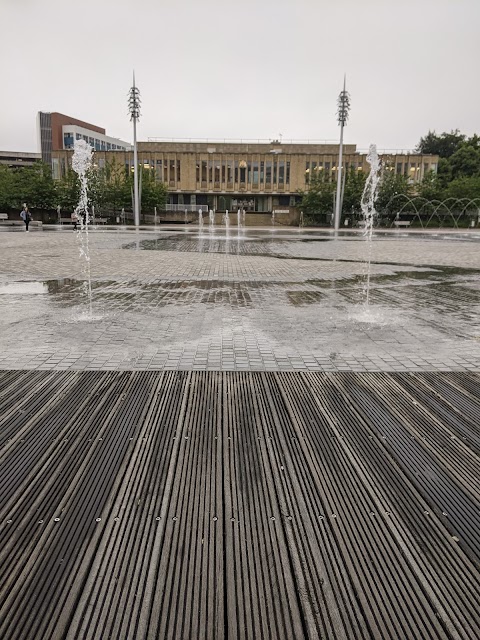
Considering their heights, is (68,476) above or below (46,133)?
below

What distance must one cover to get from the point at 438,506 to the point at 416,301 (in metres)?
7.40

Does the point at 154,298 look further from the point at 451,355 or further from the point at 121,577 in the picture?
the point at 121,577

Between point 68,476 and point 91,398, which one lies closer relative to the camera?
point 68,476

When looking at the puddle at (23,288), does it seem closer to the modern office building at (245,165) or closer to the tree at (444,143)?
the modern office building at (245,165)

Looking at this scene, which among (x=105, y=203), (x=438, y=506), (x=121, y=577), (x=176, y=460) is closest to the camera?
(x=121, y=577)

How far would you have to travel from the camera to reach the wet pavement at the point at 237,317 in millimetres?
5910

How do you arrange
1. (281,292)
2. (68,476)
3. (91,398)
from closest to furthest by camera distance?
(68,476), (91,398), (281,292)

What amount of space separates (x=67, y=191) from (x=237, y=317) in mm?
46489

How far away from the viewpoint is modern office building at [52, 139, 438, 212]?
70.1 metres

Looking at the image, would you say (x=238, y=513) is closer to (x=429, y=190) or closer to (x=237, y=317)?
(x=237, y=317)

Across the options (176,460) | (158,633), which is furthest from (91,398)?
(158,633)

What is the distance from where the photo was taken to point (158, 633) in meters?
2.09

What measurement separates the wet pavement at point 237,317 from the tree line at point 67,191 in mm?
34988

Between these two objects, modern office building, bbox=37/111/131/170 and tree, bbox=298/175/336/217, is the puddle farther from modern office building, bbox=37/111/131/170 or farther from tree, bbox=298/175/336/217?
modern office building, bbox=37/111/131/170
